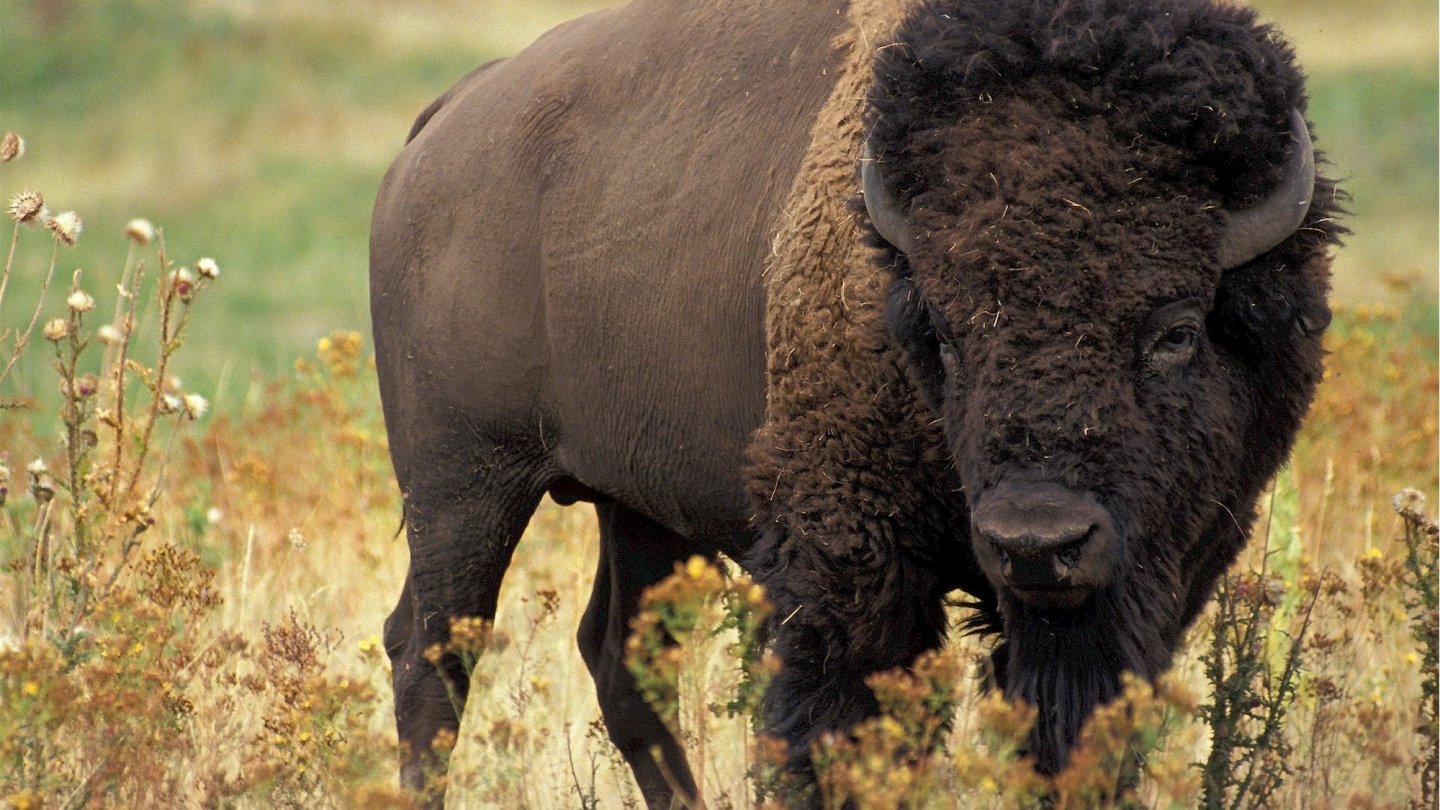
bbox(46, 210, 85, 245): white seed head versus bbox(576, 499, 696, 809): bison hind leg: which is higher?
bbox(46, 210, 85, 245): white seed head

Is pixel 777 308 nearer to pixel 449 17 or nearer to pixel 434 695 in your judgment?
pixel 434 695

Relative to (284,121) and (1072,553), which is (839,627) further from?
(284,121)

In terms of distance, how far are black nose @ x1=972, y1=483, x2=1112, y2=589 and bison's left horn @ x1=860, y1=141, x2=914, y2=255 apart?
636mm

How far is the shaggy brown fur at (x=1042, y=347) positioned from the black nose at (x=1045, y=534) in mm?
59

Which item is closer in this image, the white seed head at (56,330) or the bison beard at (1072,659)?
the bison beard at (1072,659)

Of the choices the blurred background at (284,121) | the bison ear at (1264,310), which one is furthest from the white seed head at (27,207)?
the blurred background at (284,121)

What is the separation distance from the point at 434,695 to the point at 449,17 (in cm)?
3855

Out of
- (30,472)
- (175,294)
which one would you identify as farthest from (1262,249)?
(30,472)

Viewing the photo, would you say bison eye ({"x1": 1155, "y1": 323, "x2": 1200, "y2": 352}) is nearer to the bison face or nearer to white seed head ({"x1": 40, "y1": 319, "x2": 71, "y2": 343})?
the bison face

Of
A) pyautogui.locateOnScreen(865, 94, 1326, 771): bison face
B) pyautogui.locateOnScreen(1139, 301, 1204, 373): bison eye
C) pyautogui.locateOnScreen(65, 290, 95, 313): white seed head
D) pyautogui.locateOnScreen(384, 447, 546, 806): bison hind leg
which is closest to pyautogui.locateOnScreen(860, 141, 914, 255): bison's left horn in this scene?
pyautogui.locateOnScreen(865, 94, 1326, 771): bison face

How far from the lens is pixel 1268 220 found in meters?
3.58

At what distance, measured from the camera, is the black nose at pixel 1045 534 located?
329 cm

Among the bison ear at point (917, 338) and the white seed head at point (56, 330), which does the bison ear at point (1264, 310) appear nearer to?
the bison ear at point (917, 338)

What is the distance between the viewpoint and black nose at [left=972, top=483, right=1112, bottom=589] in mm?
3295
